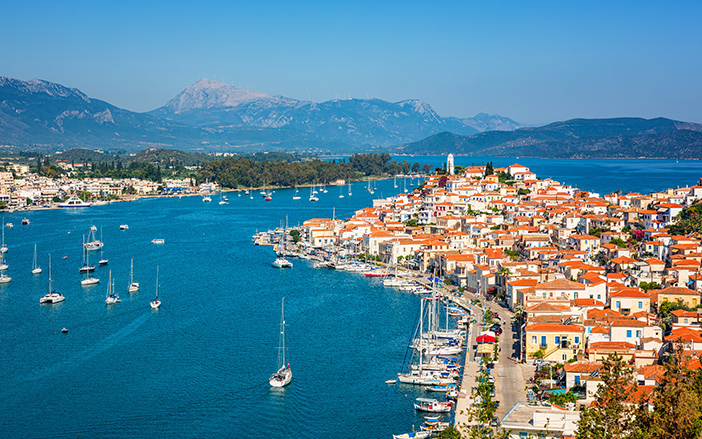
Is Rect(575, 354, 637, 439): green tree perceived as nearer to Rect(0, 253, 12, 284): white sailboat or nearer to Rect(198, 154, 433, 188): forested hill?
Rect(0, 253, 12, 284): white sailboat

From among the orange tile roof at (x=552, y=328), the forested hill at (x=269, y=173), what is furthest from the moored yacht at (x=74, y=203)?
the orange tile roof at (x=552, y=328)

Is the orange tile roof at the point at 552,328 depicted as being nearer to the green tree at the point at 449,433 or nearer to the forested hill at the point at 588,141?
the green tree at the point at 449,433

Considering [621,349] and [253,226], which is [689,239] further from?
Result: [253,226]

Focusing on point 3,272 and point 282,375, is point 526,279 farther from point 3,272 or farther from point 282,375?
point 3,272

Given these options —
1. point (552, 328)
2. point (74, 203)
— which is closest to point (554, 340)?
point (552, 328)

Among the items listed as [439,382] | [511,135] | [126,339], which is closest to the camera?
[439,382]

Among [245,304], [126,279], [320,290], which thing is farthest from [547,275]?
[126,279]
